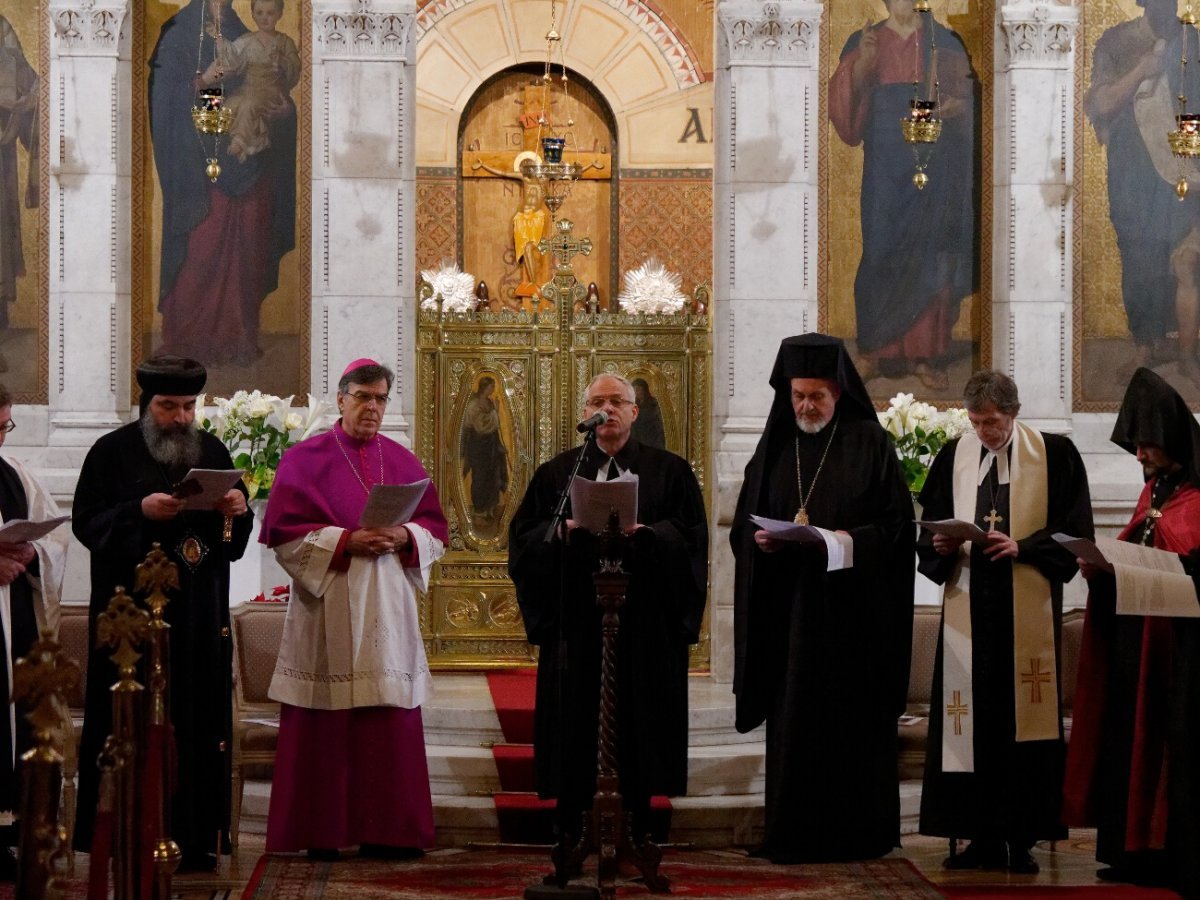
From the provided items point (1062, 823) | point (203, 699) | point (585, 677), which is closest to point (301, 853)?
point (203, 699)

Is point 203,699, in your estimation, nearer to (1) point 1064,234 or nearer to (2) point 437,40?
(1) point 1064,234

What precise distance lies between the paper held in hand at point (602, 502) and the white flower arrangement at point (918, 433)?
368cm

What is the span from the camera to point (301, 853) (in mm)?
8000

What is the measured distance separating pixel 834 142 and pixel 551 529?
17.7ft

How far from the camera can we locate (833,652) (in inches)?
311

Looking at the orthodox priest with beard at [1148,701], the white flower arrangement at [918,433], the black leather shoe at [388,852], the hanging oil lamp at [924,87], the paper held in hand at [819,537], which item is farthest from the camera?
the hanging oil lamp at [924,87]

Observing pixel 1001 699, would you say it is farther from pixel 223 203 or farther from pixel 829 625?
pixel 223 203

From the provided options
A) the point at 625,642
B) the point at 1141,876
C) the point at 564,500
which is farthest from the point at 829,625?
the point at 1141,876

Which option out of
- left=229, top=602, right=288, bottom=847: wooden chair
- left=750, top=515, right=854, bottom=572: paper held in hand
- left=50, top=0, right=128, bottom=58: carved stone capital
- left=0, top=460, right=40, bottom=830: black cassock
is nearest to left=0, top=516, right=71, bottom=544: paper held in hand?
left=0, top=460, right=40, bottom=830: black cassock

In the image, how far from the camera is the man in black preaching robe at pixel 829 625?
7.80m

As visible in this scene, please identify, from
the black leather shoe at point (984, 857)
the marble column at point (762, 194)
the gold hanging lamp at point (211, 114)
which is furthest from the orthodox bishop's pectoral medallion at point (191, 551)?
the marble column at point (762, 194)

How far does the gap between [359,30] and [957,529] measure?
5.35 m

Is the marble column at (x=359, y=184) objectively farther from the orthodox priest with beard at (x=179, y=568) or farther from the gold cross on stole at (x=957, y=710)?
the gold cross on stole at (x=957, y=710)

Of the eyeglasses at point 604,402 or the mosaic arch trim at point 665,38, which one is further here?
Result: the mosaic arch trim at point 665,38
